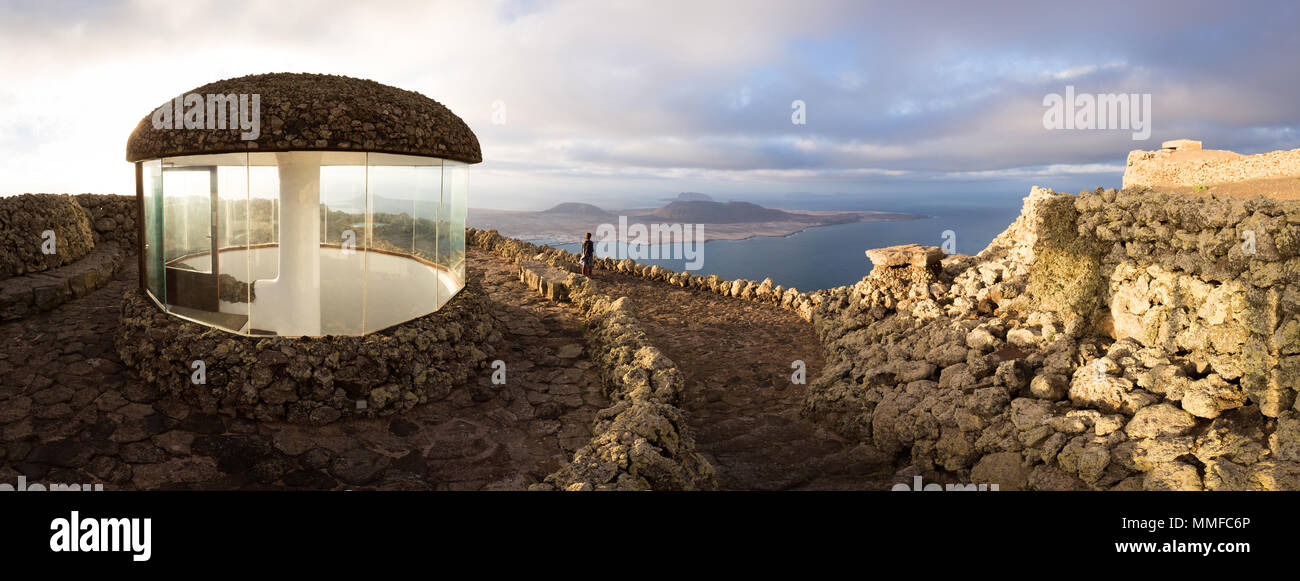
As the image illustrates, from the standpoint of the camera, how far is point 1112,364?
7809 millimetres

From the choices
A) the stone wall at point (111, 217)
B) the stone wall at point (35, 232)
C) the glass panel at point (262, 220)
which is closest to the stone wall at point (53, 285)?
the stone wall at point (35, 232)

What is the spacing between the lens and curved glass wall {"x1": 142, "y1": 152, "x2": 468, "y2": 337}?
8812 mm

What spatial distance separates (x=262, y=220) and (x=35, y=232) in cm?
587

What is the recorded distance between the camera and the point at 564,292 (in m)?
13.3

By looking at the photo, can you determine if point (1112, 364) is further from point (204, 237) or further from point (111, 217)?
point (111, 217)

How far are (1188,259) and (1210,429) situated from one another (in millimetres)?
2428

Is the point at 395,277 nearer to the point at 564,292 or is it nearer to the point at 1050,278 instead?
the point at 564,292

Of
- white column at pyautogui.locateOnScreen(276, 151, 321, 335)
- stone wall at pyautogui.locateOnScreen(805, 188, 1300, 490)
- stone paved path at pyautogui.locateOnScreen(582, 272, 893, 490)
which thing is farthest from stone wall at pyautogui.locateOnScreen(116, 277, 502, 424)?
stone wall at pyautogui.locateOnScreen(805, 188, 1300, 490)

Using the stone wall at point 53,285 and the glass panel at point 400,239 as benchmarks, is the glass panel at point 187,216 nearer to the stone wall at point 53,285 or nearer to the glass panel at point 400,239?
the glass panel at point 400,239

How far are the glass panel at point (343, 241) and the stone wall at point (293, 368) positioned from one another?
1099 mm

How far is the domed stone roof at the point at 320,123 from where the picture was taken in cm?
755

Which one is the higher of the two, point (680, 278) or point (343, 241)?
point (343, 241)

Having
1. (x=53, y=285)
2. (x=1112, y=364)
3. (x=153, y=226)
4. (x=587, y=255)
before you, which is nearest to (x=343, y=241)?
(x=153, y=226)
